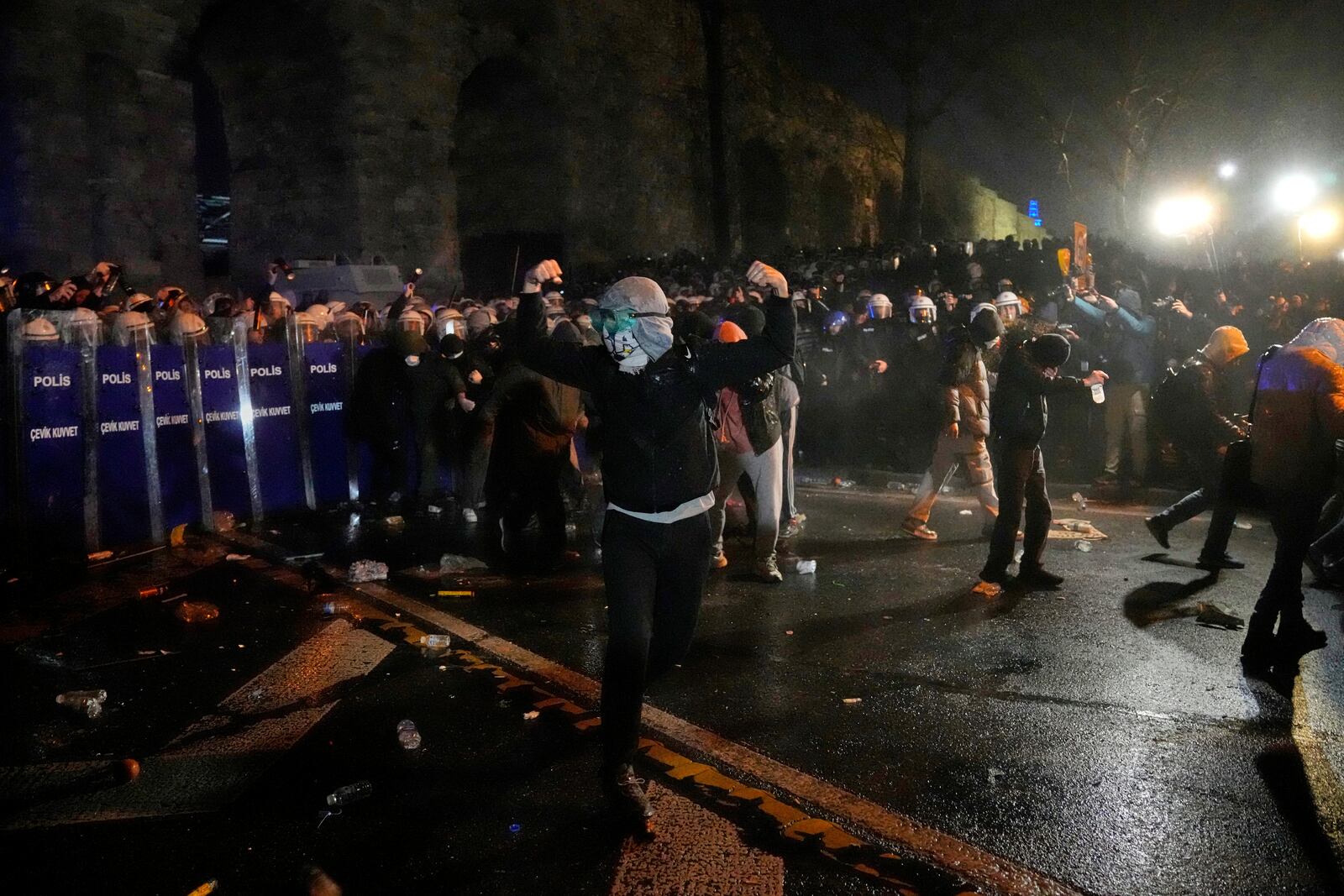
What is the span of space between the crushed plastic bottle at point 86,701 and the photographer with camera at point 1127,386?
964cm

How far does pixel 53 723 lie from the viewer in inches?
176

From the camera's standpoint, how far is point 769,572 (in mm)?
6922

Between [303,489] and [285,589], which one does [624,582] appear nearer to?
[285,589]

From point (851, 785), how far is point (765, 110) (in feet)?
97.5

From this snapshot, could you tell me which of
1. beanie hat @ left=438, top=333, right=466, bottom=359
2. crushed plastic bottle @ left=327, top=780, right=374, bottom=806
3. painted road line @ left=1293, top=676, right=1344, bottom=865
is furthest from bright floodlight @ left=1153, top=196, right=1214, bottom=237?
crushed plastic bottle @ left=327, top=780, right=374, bottom=806

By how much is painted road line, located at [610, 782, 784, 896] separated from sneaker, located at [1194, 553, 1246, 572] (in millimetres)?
5244

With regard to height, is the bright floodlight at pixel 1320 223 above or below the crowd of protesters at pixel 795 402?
above

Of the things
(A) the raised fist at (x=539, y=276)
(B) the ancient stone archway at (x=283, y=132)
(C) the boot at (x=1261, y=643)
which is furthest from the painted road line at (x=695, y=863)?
(B) the ancient stone archway at (x=283, y=132)

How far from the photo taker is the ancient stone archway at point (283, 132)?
19156mm

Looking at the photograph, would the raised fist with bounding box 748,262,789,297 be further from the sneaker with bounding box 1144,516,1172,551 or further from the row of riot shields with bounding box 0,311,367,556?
the row of riot shields with bounding box 0,311,367,556

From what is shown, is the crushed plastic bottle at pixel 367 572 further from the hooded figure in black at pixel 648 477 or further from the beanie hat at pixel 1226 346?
the beanie hat at pixel 1226 346

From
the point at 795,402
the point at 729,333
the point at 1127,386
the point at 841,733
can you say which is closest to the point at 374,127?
the point at 795,402

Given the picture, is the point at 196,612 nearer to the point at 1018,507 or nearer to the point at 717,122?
the point at 1018,507

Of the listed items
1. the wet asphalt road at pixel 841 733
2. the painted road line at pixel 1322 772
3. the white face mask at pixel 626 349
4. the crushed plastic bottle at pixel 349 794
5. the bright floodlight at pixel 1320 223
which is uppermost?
the bright floodlight at pixel 1320 223
